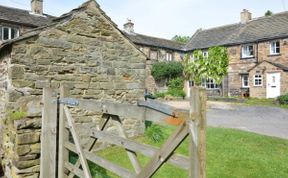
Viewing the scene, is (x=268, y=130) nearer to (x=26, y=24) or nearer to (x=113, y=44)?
(x=113, y=44)

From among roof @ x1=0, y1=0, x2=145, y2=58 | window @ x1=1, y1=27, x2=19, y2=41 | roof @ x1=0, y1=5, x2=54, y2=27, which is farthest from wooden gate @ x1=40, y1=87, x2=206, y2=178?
roof @ x1=0, y1=5, x2=54, y2=27

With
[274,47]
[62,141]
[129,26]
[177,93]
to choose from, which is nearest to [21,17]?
[129,26]

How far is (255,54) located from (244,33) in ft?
11.2

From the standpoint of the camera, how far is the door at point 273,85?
2591 centimetres

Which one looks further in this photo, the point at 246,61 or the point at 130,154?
the point at 246,61

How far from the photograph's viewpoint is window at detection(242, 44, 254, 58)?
97.2 feet

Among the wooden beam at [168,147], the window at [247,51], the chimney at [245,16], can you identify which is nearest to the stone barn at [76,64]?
the wooden beam at [168,147]

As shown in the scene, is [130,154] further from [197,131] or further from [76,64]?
[76,64]

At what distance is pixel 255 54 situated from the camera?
94.8 ft

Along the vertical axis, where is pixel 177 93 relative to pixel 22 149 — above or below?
above

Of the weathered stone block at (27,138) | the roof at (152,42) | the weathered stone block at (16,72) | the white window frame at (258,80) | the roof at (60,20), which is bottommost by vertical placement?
the weathered stone block at (27,138)

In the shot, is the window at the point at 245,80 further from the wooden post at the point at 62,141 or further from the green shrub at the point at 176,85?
the wooden post at the point at 62,141

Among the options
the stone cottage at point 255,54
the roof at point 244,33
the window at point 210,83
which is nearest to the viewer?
the stone cottage at point 255,54

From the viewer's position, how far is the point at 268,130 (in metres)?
11.3
